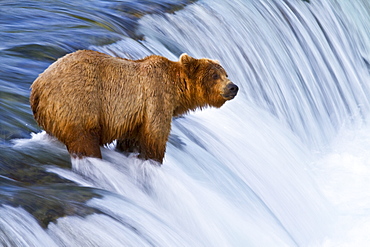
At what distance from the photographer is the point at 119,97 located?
15.4 ft

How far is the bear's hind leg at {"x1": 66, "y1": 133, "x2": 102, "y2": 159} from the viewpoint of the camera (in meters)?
4.60

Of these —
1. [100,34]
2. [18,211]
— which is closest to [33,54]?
[100,34]

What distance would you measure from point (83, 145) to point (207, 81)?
96 centimetres

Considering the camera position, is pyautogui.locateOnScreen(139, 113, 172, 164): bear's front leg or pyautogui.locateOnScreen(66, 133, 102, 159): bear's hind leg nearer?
pyautogui.locateOnScreen(66, 133, 102, 159): bear's hind leg

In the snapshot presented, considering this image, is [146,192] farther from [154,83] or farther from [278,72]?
[278,72]

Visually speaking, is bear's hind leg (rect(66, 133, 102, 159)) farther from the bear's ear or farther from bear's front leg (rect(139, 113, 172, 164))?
the bear's ear

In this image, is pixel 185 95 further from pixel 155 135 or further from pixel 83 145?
pixel 83 145

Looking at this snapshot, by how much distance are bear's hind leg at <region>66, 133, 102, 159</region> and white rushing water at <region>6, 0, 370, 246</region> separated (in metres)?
0.06

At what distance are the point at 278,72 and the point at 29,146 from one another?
4.74 metres

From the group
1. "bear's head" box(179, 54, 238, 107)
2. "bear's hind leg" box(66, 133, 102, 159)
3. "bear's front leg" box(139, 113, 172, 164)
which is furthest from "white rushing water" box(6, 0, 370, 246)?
"bear's head" box(179, 54, 238, 107)

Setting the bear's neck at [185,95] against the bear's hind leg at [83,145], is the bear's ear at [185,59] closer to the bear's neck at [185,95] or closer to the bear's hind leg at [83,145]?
the bear's neck at [185,95]

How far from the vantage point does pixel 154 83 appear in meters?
A: 4.76

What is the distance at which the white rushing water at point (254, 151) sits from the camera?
472 centimetres

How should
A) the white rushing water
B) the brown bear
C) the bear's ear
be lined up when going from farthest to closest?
the bear's ear, the white rushing water, the brown bear
